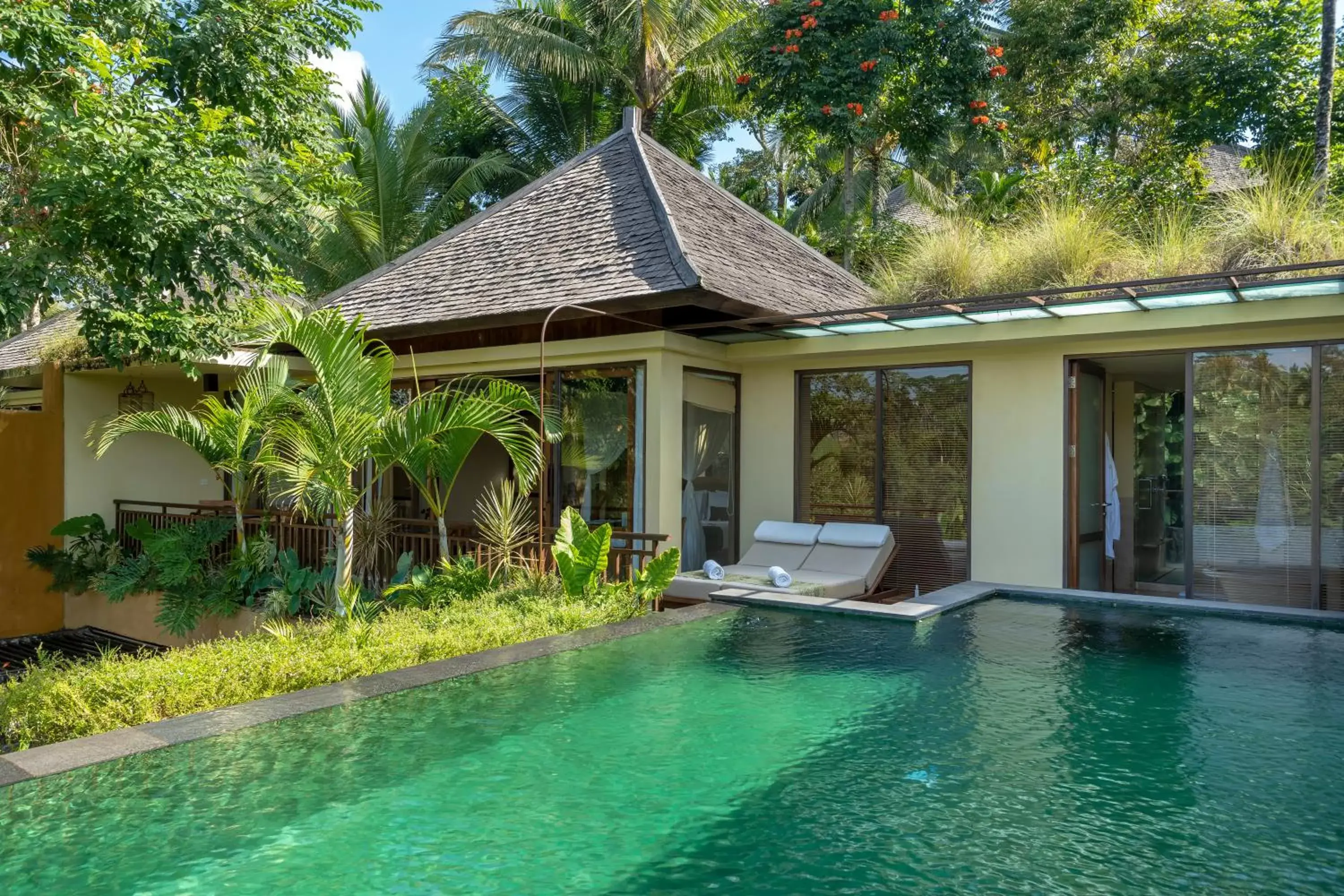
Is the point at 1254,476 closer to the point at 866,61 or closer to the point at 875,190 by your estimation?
the point at 866,61

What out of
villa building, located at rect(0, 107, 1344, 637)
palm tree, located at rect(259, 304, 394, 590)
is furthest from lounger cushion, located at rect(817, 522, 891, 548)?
palm tree, located at rect(259, 304, 394, 590)

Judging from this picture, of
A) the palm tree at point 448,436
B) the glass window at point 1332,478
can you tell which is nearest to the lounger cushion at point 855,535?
the palm tree at point 448,436

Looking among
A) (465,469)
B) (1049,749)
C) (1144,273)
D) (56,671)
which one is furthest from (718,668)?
(465,469)

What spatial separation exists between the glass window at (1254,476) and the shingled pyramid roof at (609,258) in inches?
172

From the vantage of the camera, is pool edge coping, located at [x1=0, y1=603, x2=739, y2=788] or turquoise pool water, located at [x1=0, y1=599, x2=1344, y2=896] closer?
turquoise pool water, located at [x1=0, y1=599, x2=1344, y2=896]

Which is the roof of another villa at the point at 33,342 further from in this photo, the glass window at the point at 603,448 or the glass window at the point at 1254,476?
the glass window at the point at 1254,476

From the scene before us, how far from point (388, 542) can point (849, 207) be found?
1462 centimetres

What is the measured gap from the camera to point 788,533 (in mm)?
10148

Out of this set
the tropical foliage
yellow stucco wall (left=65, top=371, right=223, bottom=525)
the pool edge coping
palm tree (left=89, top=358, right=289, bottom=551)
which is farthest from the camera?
yellow stucco wall (left=65, top=371, right=223, bottom=525)

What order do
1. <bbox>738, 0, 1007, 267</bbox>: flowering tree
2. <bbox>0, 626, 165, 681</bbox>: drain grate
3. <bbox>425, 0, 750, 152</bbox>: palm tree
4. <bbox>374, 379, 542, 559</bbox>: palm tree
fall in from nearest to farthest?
<bbox>374, 379, 542, 559</bbox>: palm tree → <bbox>0, 626, 165, 681</bbox>: drain grate → <bbox>738, 0, 1007, 267</bbox>: flowering tree → <bbox>425, 0, 750, 152</bbox>: palm tree

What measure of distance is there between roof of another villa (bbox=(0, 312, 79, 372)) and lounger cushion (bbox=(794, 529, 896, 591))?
1163 cm

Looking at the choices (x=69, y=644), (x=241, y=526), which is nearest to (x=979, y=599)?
(x=241, y=526)

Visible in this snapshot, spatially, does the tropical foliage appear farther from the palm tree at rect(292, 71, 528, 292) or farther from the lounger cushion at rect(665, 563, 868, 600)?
the palm tree at rect(292, 71, 528, 292)

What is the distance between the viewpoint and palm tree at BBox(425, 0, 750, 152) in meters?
20.3
